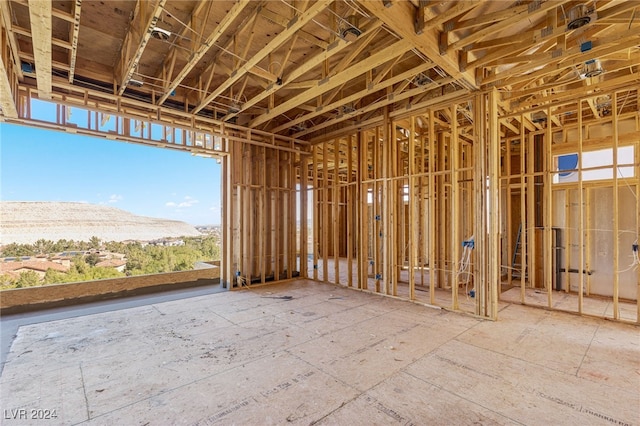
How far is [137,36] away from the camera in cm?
392

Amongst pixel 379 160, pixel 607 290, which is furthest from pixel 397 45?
pixel 607 290

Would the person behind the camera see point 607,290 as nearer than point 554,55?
No

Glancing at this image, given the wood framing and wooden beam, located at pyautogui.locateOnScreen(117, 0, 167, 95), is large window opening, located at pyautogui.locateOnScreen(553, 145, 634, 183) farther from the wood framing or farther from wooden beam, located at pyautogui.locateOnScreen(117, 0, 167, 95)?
wooden beam, located at pyautogui.locateOnScreen(117, 0, 167, 95)

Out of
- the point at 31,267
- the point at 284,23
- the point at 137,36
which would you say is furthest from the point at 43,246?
the point at 284,23

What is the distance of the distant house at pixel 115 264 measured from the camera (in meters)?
11.3

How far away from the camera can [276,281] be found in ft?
24.8

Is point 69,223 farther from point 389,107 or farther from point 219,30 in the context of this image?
point 389,107

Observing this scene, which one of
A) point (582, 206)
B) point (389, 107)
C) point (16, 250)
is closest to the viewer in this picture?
point (582, 206)

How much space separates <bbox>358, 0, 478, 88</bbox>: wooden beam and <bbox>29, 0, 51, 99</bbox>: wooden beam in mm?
2881

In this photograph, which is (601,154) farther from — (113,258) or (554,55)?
(113,258)

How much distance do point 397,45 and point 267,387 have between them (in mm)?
4183

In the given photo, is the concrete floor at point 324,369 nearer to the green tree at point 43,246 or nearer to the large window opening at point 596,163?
the large window opening at point 596,163

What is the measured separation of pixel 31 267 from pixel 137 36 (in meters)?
9.58

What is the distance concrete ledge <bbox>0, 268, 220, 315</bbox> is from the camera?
16.8 ft
